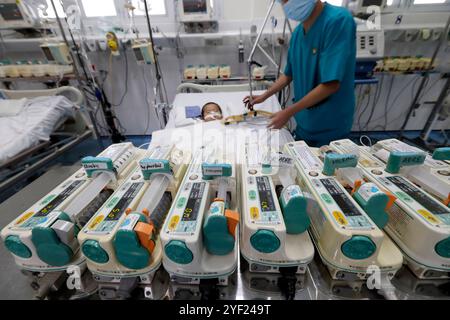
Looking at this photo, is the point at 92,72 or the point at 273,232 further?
the point at 92,72

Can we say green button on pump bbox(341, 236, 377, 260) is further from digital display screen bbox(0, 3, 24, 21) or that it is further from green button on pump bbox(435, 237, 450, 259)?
digital display screen bbox(0, 3, 24, 21)

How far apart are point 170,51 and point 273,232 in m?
3.19

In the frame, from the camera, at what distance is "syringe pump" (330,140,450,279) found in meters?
0.54

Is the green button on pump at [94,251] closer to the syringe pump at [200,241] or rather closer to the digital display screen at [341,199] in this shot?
the syringe pump at [200,241]

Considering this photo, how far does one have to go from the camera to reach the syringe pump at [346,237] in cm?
53

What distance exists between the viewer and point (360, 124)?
3.51 m

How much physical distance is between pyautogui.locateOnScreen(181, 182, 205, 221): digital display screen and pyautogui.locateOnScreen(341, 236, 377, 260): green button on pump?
0.39m

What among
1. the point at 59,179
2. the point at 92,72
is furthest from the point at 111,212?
the point at 92,72

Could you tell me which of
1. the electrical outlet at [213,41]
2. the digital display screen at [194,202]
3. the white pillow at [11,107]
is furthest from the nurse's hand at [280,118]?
the white pillow at [11,107]

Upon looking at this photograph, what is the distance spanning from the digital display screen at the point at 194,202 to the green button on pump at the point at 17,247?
44cm

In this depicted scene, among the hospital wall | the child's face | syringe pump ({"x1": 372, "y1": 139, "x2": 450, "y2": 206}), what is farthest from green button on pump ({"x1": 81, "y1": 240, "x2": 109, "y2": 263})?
the hospital wall

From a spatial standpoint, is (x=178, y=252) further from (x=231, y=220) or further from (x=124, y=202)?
(x=124, y=202)

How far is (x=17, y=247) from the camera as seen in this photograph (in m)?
0.59
